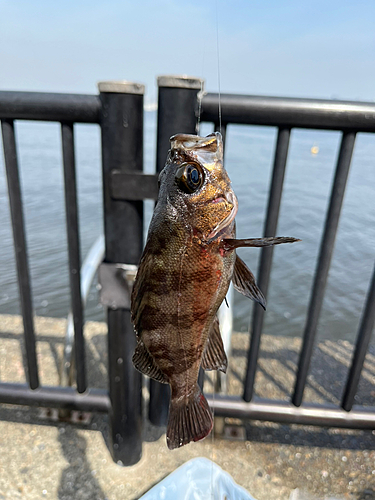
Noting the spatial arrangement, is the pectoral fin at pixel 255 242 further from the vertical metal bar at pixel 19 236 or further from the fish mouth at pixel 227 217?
the vertical metal bar at pixel 19 236

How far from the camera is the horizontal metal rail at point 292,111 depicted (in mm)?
1569

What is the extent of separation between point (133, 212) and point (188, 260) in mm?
967

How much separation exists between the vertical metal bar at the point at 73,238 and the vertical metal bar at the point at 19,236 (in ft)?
0.81

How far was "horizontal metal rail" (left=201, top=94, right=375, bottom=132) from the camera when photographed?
5.15 feet

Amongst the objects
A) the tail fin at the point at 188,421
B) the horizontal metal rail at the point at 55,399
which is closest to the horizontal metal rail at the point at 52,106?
the tail fin at the point at 188,421

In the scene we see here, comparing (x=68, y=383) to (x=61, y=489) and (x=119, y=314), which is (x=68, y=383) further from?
(x=119, y=314)

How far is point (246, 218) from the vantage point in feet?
28.1

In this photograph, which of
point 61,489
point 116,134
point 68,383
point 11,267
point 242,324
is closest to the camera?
point 116,134

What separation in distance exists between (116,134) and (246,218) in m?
7.16

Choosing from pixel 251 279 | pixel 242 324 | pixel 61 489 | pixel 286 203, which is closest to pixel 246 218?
pixel 286 203

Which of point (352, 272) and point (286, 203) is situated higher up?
point (286, 203)

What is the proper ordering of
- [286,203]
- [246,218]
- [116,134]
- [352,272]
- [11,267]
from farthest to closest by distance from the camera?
[286,203], [246,218], [352,272], [11,267], [116,134]

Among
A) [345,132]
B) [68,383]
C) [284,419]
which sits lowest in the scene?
[68,383]

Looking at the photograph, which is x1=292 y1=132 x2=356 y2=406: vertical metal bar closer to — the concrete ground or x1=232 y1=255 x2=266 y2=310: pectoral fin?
the concrete ground
